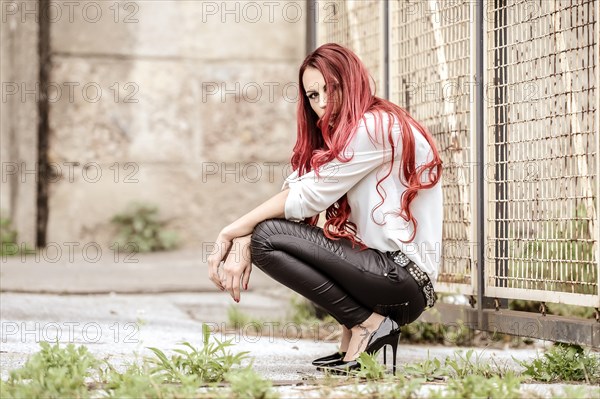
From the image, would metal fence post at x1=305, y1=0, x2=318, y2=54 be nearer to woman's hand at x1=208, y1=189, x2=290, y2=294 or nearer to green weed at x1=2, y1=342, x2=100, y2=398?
woman's hand at x1=208, y1=189, x2=290, y2=294

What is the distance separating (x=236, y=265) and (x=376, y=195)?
1.79ft

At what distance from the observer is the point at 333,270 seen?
11.8 feet

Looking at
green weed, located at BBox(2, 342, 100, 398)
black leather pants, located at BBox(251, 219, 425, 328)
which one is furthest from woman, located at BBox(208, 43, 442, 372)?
green weed, located at BBox(2, 342, 100, 398)

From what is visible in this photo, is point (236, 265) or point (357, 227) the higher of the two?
point (357, 227)

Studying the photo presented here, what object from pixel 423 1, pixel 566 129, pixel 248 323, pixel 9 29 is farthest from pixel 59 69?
pixel 566 129

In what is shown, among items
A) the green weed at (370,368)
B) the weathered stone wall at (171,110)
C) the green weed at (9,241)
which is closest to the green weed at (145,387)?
the green weed at (370,368)

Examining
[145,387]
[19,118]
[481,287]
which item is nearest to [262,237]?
[145,387]

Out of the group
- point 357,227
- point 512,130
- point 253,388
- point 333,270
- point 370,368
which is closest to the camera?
point 253,388

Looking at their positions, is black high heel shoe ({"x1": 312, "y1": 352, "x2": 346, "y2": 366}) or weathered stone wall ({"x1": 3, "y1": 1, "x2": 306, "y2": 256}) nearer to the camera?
black high heel shoe ({"x1": 312, "y1": 352, "x2": 346, "y2": 366})

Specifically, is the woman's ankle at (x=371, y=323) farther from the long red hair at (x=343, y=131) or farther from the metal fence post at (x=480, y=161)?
the metal fence post at (x=480, y=161)

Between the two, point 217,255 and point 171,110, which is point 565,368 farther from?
point 171,110

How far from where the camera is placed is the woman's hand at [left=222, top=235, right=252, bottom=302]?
3.63m

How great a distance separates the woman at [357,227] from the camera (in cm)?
361

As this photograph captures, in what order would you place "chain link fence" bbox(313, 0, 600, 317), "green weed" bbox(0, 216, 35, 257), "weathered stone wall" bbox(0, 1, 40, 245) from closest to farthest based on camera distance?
"chain link fence" bbox(313, 0, 600, 317), "green weed" bbox(0, 216, 35, 257), "weathered stone wall" bbox(0, 1, 40, 245)
